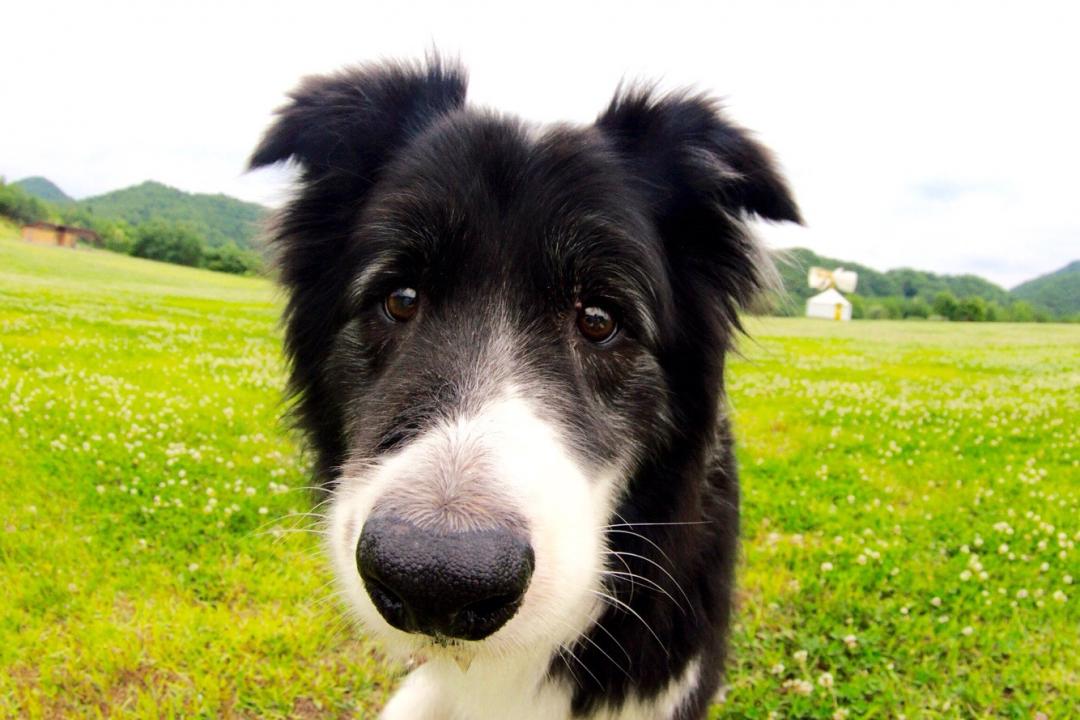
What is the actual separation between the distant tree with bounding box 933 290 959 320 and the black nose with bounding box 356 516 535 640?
69.4 meters

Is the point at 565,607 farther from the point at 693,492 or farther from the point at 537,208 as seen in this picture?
the point at 537,208

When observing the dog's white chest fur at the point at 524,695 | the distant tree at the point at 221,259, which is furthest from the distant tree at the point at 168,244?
the dog's white chest fur at the point at 524,695

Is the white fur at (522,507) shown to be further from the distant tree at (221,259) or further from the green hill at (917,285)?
the green hill at (917,285)

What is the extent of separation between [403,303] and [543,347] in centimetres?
57

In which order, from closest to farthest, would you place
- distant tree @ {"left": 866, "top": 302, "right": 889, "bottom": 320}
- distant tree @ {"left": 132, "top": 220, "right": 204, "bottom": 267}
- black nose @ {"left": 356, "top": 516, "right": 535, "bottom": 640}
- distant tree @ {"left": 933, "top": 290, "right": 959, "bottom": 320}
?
black nose @ {"left": 356, "top": 516, "right": 535, "bottom": 640}
distant tree @ {"left": 866, "top": 302, "right": 889, "bottom": 320}
distant tree @ {"left": 132, "top": 220, "right": 204, "bottom": 267}
distant tree @ {"left": 933, "top": 290, "right": 959, "bottom": 320}

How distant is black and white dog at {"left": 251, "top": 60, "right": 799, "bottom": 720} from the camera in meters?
1.97

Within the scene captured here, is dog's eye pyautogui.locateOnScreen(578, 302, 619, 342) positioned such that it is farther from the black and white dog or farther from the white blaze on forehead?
the white blaze on forehead

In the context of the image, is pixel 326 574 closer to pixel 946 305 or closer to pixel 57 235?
pixel 57 235

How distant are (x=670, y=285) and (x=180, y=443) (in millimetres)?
4974

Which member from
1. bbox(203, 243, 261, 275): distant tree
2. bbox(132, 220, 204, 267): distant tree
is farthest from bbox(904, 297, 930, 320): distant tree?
bbox(132, 220, 204, 267): distant tree

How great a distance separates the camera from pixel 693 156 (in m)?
2.78

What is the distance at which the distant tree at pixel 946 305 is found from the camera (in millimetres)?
60750

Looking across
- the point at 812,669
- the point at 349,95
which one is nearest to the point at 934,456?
the point at 812,669

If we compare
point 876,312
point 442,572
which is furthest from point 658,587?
point 876,312
